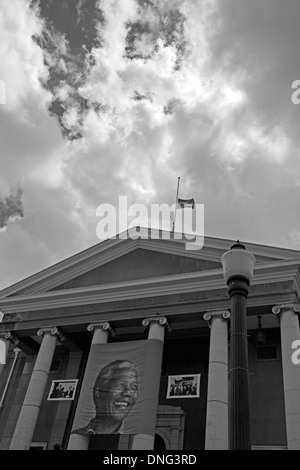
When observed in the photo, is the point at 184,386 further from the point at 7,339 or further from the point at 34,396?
the point at 7,339

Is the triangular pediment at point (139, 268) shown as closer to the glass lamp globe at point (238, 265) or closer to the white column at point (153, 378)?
the white column at point (153, 378)

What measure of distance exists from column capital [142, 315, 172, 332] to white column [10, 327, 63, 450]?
4.18 meters

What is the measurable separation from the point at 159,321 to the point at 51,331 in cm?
495

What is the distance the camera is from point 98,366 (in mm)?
16562

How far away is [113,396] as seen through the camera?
51.3 ft

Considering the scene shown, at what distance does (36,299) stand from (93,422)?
6703 mm

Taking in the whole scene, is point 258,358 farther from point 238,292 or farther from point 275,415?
point 238,292

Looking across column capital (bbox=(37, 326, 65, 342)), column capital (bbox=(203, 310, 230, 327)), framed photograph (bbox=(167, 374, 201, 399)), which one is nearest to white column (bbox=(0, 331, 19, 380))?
column capital (bbox=(37, 326, 65, 342))

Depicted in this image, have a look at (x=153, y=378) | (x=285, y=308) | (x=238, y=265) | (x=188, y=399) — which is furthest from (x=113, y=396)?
(x=238, y=265)

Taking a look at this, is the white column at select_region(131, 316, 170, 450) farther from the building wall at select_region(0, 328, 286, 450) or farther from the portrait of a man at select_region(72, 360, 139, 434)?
the building wall at select_region(0, 328, 286, 450)

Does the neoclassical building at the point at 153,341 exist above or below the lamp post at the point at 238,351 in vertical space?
above

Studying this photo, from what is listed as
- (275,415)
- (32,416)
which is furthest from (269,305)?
(32,416)

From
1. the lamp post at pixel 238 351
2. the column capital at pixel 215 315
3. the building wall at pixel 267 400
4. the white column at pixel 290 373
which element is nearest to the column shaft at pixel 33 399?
the column capital at pixel 215 315

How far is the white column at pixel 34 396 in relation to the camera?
635 inches
